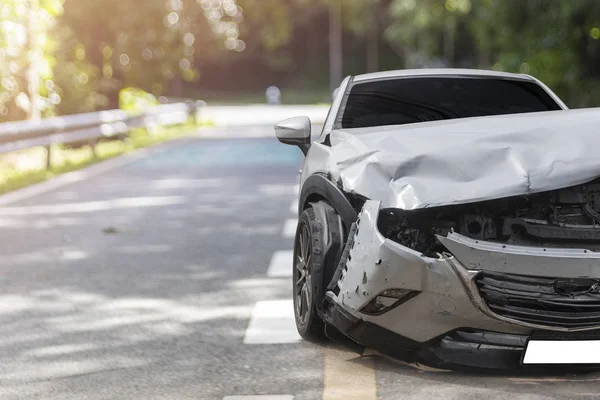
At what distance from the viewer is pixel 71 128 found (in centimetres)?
2127

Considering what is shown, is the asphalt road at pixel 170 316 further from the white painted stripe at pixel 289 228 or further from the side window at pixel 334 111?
the side window at pixel 334 111

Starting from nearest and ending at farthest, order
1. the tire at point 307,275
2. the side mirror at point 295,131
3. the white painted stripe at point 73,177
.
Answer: the tire at point 307,275 → the side mirror at point 295,131 → the white painted stripe at point 73,177

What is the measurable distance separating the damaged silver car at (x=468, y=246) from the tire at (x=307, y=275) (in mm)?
15

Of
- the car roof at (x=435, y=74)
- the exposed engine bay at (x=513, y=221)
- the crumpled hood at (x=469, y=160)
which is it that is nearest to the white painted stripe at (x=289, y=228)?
the car roof at (x=435, y=74)

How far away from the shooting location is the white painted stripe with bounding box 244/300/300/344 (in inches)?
244

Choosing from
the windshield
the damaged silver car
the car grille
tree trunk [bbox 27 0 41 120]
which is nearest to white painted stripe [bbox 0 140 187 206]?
tree trunk [bbox 27 0 41 120]

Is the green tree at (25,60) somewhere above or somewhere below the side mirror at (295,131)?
below

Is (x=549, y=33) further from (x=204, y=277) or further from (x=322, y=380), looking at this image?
(x=322, y=380)

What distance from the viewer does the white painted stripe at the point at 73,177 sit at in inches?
593

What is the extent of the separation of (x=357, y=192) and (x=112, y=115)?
65.3ft

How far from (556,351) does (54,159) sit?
17.2 metres

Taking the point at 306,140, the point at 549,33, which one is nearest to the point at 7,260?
the point at 306,140

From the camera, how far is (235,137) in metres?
29.8

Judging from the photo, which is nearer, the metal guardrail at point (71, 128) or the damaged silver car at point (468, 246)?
the damaged silver car at point (468, 246)
